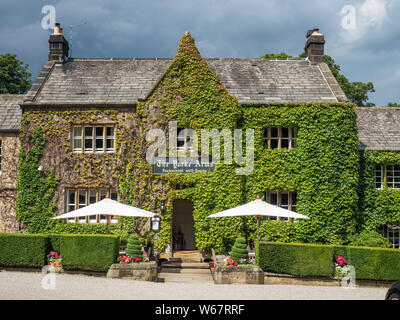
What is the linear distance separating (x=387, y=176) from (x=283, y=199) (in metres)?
6.04

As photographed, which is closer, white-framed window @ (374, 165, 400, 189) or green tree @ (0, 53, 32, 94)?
white-framed window @ (374, 165, 400, 189)

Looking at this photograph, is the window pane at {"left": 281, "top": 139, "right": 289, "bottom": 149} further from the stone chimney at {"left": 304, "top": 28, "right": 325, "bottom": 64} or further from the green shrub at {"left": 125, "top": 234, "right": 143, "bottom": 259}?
the green shrub at {"left": 125, "top": 234, "right": 143, "bottom": 259}

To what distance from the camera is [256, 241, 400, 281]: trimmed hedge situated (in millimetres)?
14266

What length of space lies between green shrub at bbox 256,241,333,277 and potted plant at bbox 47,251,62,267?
757cm

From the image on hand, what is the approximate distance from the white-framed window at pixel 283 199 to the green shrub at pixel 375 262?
4844 millimetres

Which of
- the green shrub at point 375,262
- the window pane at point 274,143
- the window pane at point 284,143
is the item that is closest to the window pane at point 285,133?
the window pane at point 284,143

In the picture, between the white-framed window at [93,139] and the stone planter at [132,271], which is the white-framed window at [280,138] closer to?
the white-framed window at [93,139]

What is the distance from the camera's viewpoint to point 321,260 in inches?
567

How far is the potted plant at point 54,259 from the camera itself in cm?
1442

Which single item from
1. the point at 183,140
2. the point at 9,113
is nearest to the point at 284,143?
the point at 183,140

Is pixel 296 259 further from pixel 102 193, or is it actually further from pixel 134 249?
pixel 102 193

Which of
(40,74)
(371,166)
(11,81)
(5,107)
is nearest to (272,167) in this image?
(371,166)

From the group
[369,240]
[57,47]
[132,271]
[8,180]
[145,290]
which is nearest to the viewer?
[145,290]

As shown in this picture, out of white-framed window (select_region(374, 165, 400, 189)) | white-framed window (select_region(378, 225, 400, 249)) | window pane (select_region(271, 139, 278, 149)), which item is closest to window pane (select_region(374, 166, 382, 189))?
white-framed window (select_region(374, 165, 400, 189))
